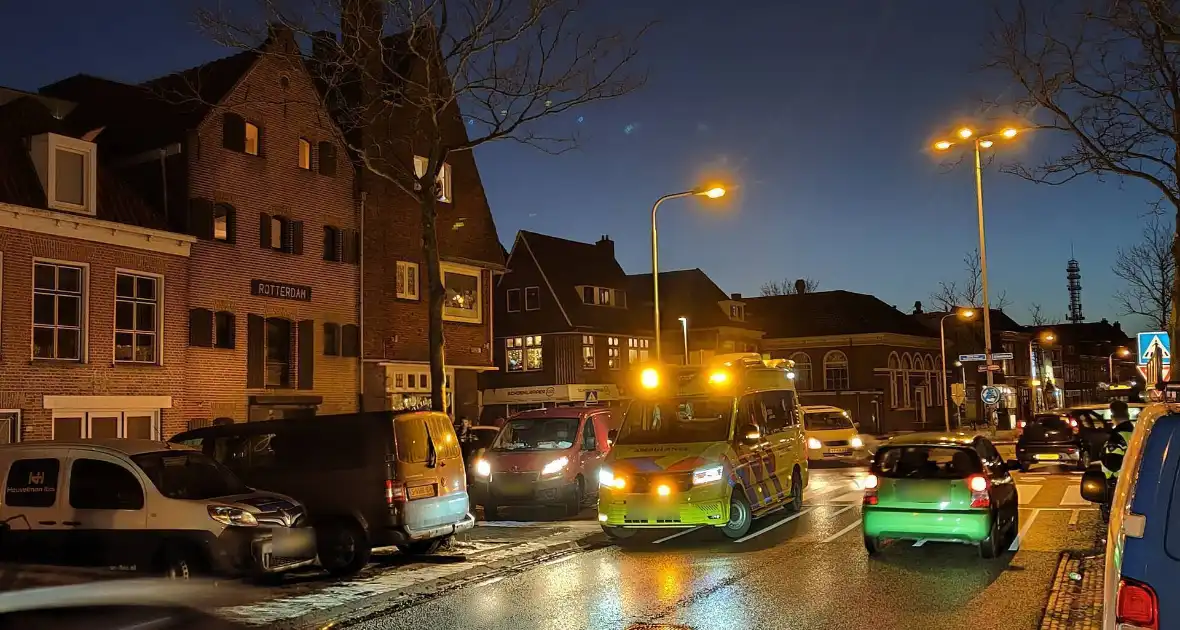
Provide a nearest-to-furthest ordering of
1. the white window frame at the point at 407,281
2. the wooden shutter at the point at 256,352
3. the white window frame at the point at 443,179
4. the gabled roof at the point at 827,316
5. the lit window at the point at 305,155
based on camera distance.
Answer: the wooden shutter at the point at 256,352
the lit window at the point at 305,155
the white window frame at the point at 407,281
the white window frame at the point at 443,179
the gabled roof at the point at 827,316

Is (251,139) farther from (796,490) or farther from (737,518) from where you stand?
(737,518)

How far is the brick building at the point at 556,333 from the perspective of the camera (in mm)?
52188

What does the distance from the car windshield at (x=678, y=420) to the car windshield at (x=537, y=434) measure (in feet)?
10.6

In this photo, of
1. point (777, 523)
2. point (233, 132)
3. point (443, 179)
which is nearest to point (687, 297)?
point (443, 179)

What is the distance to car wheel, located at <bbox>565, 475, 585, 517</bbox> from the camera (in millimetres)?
18547

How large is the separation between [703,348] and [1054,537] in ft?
162

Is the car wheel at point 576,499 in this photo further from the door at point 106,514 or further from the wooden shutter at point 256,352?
the wooden shutter at point 256,352

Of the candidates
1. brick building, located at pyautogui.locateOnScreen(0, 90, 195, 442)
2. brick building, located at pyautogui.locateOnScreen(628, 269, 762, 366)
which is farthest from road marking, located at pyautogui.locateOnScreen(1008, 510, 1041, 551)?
brick building, located at pyautogui.locateOnScreen(628, 269, 762, 366)

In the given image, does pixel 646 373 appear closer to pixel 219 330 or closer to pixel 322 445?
pixel 322 445

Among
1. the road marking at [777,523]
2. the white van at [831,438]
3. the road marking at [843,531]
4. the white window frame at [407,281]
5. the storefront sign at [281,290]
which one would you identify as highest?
the white window frame at [407,281]

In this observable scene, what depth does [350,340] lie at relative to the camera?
3081 centimetres

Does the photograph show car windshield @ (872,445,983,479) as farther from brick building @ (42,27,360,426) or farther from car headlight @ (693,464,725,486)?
brick building @ (42,27,360,426)

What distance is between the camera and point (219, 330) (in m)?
26.8

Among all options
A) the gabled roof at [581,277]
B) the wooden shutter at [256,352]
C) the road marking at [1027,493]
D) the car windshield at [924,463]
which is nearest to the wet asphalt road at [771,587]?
the car windshield at [924,463]
